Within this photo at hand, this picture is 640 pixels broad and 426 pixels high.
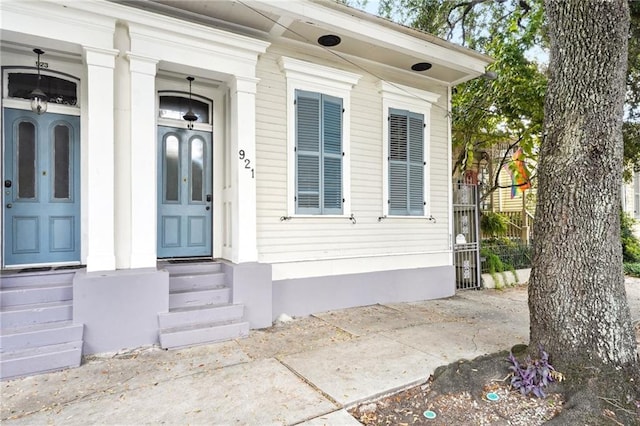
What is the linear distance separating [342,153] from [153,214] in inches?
108

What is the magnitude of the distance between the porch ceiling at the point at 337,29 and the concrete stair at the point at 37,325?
126 inches

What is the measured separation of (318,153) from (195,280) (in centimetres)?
237

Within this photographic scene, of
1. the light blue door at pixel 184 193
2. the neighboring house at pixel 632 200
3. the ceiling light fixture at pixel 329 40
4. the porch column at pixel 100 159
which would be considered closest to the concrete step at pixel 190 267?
the light blue door at pixel 184 193

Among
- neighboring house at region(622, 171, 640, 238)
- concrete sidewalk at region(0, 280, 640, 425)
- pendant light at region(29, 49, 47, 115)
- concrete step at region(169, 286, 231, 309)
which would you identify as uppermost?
pendant light at region(29, 49, 47, 115)

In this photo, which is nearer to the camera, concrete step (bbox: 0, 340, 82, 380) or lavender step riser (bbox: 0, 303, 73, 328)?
concrete step (bbox: 0, 340, 82, 380)

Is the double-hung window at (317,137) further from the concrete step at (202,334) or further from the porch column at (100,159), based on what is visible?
the porch column at (100,159)

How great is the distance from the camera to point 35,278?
12.3ft

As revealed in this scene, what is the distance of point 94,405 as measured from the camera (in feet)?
8.81

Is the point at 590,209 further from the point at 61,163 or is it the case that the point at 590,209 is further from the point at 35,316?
the point at 61,163

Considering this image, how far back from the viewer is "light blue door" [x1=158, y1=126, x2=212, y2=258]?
4875 mm

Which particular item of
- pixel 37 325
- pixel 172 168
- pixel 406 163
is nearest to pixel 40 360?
pixel 37 325

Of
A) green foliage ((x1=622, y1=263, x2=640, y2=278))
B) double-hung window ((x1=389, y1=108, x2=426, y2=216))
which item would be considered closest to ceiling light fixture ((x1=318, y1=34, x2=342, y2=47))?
double-hung window ((x1=389, y1=108, x2=426, y2=216))

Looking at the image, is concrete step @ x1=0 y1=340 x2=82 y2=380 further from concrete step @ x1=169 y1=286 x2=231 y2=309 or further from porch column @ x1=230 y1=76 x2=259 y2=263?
porch column @ x1=230 y1=76 x2=259 y2=263

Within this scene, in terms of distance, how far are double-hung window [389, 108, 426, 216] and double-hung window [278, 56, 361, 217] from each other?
0.86 meters
